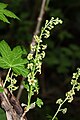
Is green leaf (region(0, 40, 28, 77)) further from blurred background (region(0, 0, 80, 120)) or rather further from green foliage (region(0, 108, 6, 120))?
blurred background (region(0, 0, 80, 120))

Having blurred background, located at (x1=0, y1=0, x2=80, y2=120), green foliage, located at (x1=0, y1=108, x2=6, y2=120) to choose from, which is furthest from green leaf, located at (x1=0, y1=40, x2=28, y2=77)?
blurred background, located at (x1=0, y1=0, x2=80, y2=120)

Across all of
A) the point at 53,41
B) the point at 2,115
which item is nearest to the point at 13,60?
the point at 2,115

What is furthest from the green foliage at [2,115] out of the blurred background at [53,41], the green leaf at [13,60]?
the blurred background at [53,41]

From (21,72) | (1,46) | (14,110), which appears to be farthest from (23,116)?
(1,46)

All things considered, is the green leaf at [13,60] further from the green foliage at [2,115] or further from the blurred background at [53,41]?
the blurred background at [53,41]

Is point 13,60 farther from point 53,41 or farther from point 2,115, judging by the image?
point 53,41
